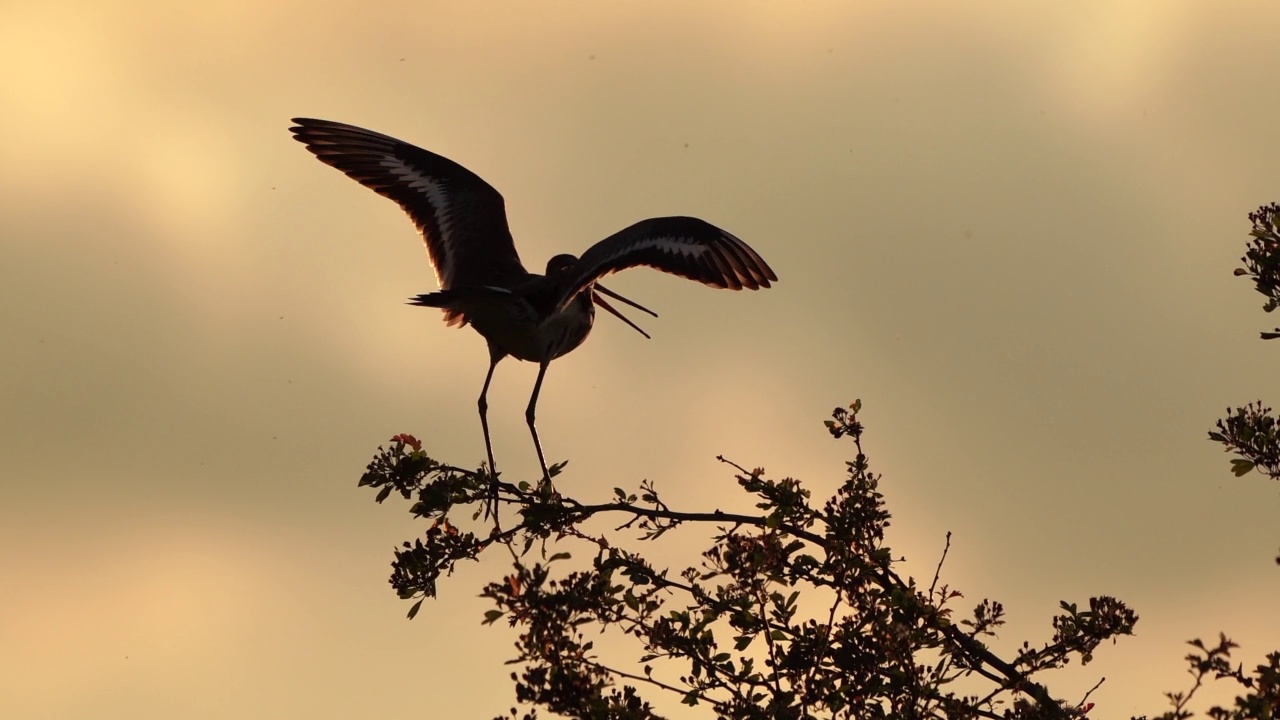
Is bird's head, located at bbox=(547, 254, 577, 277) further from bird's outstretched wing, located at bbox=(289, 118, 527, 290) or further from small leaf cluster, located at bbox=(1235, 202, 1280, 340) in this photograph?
small leaf cluster, located at bbox=(1235, 202, 1280, 340)

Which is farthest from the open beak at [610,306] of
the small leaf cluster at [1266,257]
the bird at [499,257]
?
the small leaf cluster at [1266,257]

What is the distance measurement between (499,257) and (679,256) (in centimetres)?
269

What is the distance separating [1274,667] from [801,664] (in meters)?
2.43

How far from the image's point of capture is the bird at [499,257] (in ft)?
35.4

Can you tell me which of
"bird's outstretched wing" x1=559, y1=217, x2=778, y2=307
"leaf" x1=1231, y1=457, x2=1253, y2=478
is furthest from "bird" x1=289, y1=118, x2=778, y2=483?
"leaf" x1=1231, y1=457, x2=1253, y2=478

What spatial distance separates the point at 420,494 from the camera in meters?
8.51

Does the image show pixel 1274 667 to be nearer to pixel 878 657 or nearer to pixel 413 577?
pixel 878 657

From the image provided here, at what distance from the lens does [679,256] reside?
11.0 m

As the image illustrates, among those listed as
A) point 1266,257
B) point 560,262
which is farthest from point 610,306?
point 1266,257

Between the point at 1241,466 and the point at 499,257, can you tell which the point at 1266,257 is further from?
the point at 499,257

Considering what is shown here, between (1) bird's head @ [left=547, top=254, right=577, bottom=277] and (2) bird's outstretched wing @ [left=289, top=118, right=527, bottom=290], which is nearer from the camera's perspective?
(1) bird's head @ [left=547, top=254, right=577, bottom=277]

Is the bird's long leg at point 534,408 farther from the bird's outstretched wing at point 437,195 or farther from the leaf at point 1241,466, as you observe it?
the leaf at point 1241,466

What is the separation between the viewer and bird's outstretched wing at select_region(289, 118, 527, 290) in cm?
1309

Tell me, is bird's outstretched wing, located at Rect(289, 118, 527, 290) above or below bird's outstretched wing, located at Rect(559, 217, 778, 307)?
above
